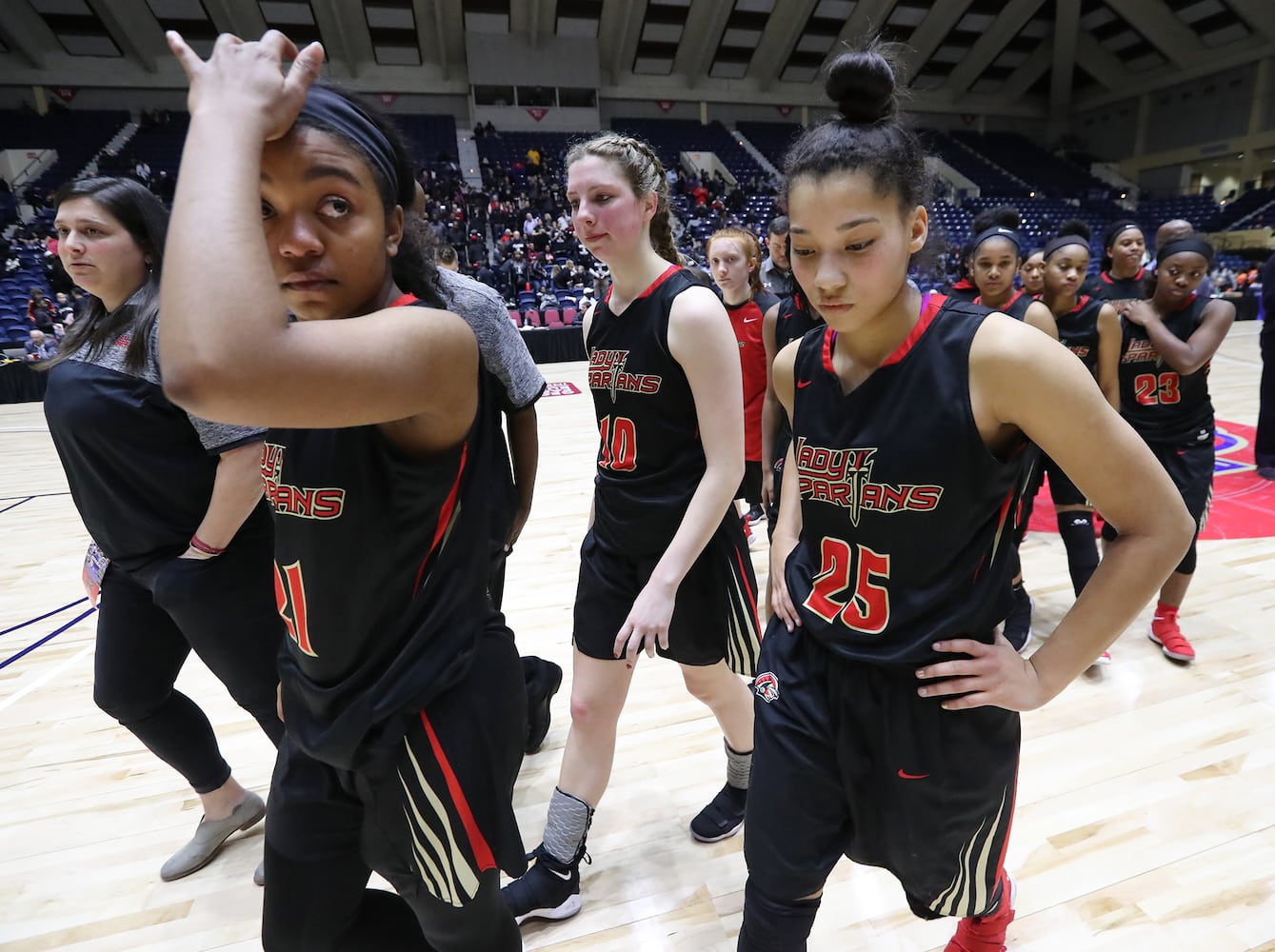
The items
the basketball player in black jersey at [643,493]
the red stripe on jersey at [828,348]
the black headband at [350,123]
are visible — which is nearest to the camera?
the black headband at [350,123]

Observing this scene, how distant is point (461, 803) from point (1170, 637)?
10.5 ft

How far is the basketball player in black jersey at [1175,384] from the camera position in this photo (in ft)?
9.59

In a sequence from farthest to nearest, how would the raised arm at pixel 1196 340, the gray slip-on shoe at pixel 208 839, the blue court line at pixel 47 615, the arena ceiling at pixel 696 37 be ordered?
the arena ceiling at pixel 696 37 → the blue court line at pixel 47 615 → the raised arm at pixel 1196 340 → the gray slip-on shoe at pixel 208 839

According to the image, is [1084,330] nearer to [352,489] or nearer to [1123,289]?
[1123,289]

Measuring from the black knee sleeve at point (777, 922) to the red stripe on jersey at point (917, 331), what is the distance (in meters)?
0.96

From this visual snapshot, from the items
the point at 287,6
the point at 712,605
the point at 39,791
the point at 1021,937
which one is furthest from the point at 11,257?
the point at 1021,937

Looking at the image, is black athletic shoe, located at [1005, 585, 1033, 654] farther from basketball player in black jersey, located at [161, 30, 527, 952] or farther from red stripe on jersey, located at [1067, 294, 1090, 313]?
basketball player in black jersey, located at [161, 30, 527, 952]

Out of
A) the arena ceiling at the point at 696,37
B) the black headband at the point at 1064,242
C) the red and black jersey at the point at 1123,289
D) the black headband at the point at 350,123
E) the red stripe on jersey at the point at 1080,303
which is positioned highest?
the arena ceiling at the point at 696,37

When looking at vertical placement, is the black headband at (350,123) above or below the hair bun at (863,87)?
below

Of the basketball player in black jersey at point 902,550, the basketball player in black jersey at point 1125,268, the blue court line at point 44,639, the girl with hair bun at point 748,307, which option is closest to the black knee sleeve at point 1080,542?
the basketball player in black jersey at point 1125,268

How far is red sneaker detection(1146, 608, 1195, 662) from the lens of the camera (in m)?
2.93

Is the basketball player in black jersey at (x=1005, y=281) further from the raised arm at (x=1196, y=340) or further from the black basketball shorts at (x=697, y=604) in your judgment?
the black basketball shorts at (x=697, y=604)

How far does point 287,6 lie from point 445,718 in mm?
21074

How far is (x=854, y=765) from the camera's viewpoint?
3.98ft
